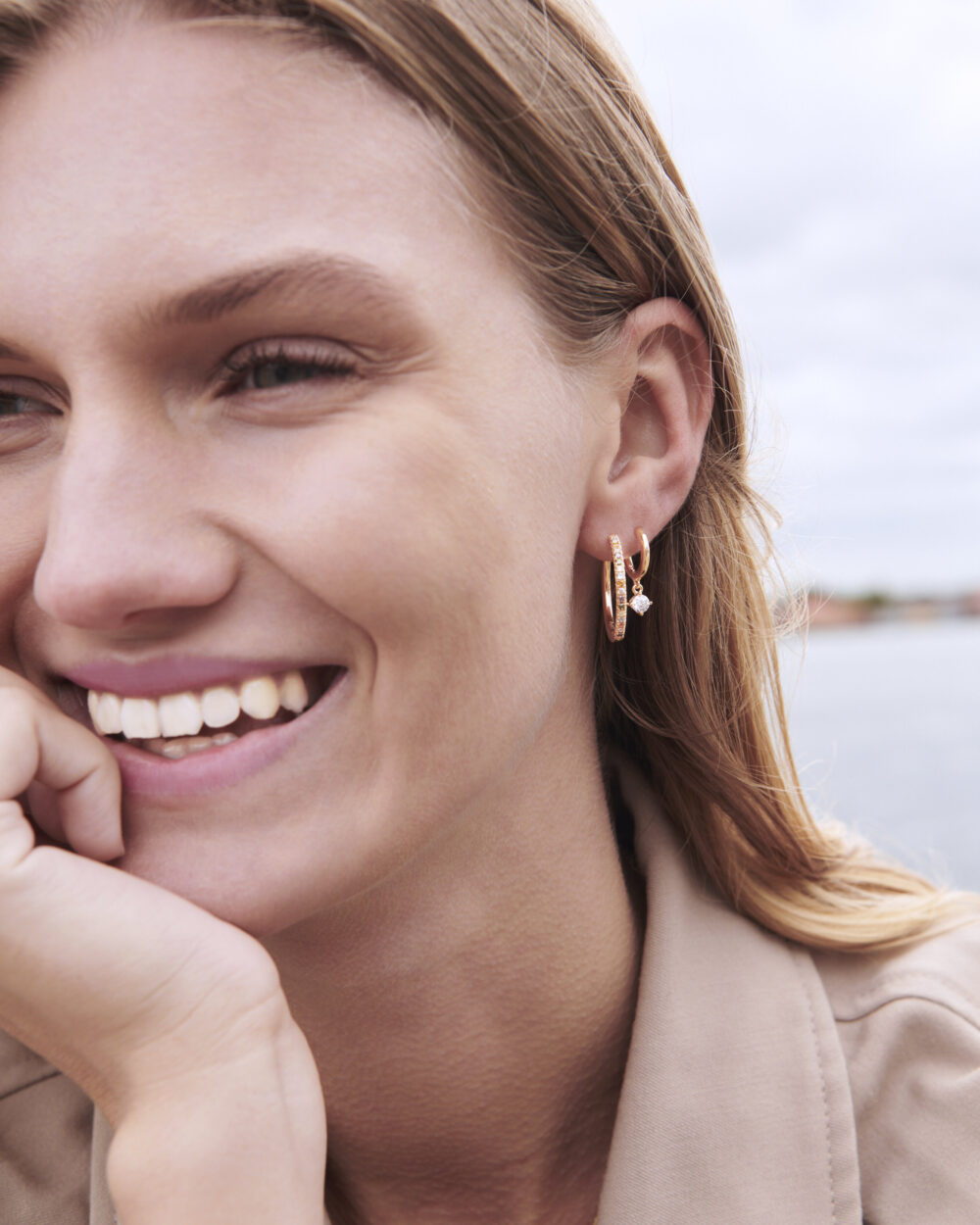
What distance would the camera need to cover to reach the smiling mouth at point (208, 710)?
1795 mm

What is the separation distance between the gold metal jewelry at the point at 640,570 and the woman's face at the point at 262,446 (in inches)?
13.2

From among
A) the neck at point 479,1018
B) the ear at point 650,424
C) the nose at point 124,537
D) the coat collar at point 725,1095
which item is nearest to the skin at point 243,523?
the nose at point 124,537

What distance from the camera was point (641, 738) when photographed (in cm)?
256

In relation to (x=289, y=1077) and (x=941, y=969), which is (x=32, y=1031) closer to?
(x=289, y=1077)

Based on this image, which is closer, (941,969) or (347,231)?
(347,231)

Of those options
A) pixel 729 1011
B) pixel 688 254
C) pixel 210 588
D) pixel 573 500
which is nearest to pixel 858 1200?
pixel 729 1011

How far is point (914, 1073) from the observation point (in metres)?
2.14

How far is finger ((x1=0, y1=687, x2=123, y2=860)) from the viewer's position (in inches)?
70.5

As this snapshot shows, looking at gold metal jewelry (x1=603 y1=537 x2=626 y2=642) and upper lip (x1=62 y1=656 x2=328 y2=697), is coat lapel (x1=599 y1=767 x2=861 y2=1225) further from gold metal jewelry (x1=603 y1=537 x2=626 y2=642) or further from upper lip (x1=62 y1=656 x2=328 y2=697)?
upper lip (x1=62 y1=656 x2=328 y2=697)

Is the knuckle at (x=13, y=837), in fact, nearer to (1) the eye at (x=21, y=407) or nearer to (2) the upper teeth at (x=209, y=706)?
(2) the upper teeth at (x=209, y=706)

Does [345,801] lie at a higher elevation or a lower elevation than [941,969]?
higher

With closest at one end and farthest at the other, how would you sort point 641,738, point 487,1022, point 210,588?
point 210,588, point 487,1022, point 641,738

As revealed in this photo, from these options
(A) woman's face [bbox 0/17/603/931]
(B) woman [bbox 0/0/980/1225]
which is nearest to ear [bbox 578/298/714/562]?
(B) woman [bbox 0/0/980/1225]

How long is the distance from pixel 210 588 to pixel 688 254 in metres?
1.08
